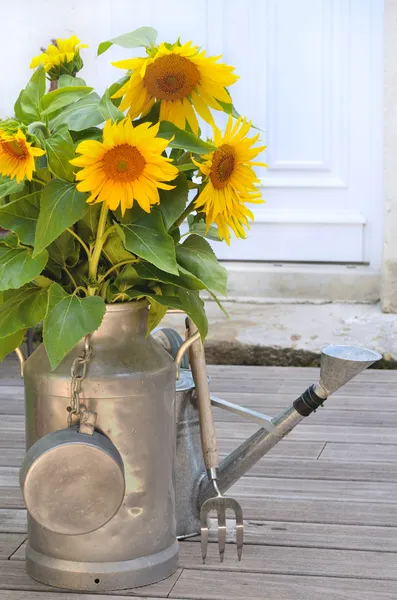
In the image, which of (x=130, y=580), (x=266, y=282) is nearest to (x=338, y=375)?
(x=130, y=580)

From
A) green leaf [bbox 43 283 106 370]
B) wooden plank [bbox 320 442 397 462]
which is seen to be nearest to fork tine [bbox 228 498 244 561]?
green leaf [bbox 43 283 106 370]

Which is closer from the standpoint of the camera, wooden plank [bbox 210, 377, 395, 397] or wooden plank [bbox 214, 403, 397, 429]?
wooden plank [bbox 214, 403, 397, 429]

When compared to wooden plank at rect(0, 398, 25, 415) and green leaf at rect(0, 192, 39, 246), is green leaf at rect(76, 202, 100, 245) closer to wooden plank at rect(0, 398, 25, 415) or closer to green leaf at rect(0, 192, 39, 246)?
green leaf at rect(0, 192, 39, 246)

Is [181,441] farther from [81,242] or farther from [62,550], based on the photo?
[81,242]

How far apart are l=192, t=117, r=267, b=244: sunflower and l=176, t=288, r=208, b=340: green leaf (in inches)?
4.2

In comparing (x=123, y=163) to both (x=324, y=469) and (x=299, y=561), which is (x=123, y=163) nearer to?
(x=299, y=561)

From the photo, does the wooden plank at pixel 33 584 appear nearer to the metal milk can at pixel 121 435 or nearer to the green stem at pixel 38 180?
the metal milk can at pixel 121 435

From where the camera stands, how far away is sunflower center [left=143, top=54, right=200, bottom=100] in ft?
3.89

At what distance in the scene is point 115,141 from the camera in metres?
1.17

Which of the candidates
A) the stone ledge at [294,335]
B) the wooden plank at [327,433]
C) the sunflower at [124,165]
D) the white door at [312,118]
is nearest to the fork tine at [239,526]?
the sunflower at [124,165]

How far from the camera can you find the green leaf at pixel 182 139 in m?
1.22

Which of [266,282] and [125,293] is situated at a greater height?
[125,293]

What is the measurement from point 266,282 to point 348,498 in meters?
1.75

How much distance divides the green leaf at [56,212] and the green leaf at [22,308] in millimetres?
101
